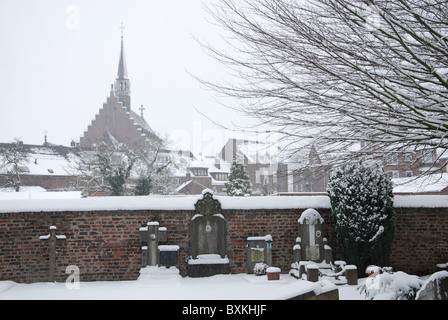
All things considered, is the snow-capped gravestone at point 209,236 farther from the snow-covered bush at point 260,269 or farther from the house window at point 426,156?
the house window at point 426,156

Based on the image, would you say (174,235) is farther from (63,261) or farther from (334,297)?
(334,297)

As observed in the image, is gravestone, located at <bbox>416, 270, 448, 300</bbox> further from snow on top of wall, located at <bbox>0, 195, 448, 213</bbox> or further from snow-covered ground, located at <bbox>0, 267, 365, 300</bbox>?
snow on top of wall, located at <bbox>0, 195, 448, 213</bbox>

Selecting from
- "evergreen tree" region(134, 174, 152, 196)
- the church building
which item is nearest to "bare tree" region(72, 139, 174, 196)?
"evergreen tree" region(134, 174, 152, 196)

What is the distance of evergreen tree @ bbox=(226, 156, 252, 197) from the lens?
35000mm

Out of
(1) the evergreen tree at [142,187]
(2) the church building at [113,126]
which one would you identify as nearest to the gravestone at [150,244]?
(1) the evergreen tree at [142,187]

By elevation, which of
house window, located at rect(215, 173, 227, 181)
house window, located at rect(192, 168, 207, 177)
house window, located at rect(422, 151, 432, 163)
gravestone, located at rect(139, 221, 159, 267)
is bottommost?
Answer: gravestone, located at rect(139, 221, 159, 267)

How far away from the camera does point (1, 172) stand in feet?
126

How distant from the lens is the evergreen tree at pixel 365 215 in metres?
10.1

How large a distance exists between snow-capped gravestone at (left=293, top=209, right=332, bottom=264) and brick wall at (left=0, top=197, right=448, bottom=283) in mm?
441

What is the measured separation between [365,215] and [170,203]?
16.8 ft

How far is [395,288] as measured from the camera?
16.8 ft

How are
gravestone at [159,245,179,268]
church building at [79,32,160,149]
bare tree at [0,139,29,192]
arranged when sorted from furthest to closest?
church building at [79,32,160,149]
bare tree at [0,139,29,192]
gravestone at [159,245,179,268]
